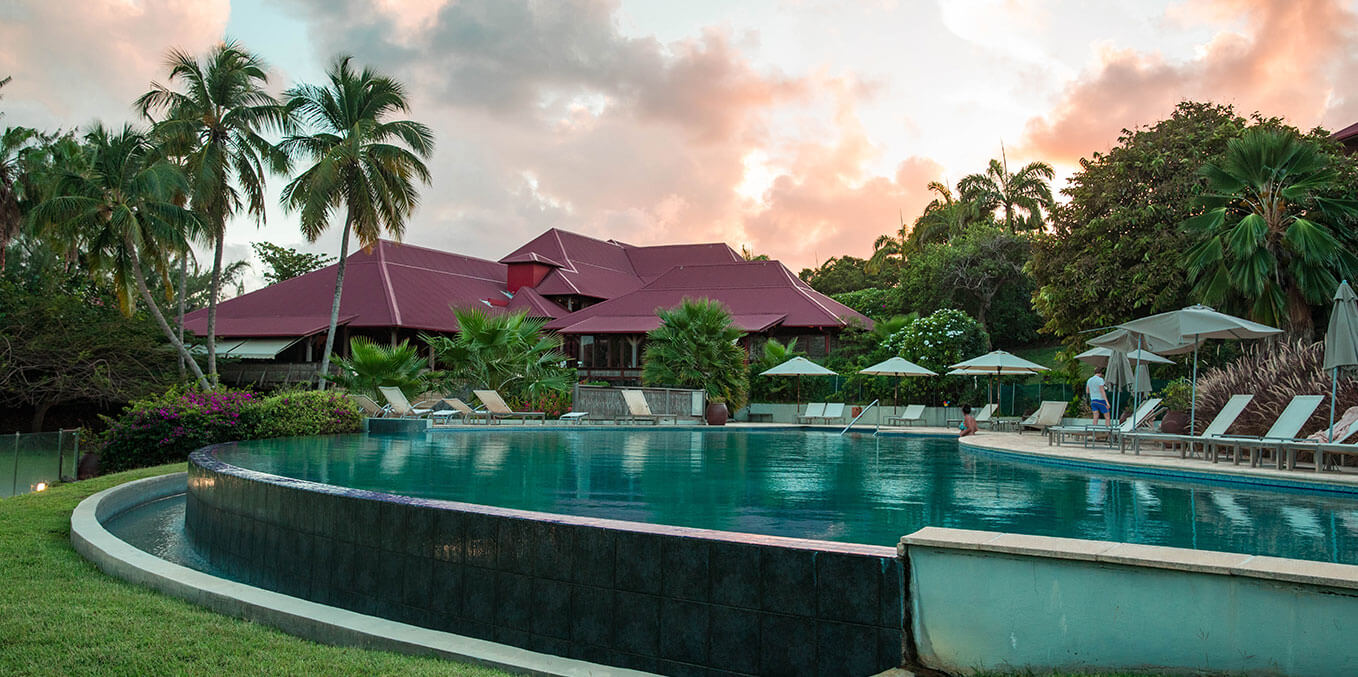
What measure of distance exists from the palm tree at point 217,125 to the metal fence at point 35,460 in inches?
332

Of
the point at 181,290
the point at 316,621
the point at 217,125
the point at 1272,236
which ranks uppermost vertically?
the point at 217,125

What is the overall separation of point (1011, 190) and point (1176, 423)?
1185 inches

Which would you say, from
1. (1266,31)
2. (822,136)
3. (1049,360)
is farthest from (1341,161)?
(1049,360)

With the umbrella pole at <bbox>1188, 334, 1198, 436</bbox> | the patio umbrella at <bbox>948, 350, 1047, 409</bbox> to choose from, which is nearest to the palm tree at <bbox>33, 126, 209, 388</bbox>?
the patio umbrella at <bbox>948, 350, 1047, 409</bbox>

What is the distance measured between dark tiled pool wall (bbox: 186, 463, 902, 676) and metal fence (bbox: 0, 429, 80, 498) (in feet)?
35.8

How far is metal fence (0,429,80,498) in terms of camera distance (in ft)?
46.6

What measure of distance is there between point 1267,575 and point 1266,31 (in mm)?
18107

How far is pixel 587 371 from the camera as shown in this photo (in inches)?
1382

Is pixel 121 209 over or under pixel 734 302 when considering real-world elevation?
over

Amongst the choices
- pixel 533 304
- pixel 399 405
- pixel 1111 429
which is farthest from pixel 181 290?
pixel 1111 429

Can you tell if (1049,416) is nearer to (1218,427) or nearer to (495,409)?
(1218,427)

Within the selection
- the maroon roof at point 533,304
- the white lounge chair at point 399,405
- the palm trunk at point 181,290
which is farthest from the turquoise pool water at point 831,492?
the maroon roof at point 533,304

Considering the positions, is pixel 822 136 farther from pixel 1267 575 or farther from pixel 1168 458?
pixel 1267 575

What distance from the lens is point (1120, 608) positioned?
3.57 m
